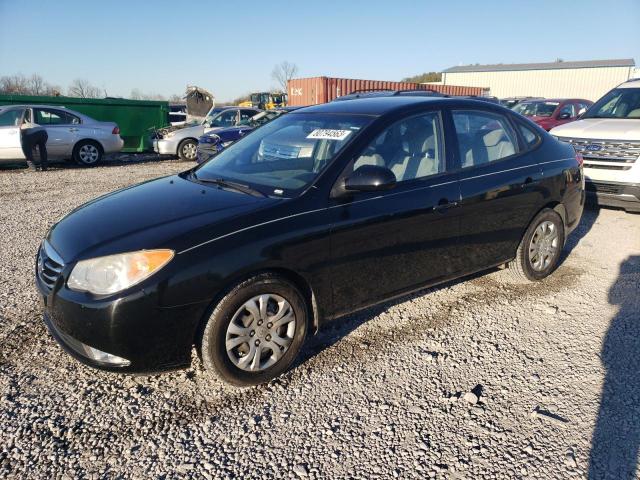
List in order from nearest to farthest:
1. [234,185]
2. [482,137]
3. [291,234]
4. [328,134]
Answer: [291,234]
[234,185]
[328,134]
[482,137]

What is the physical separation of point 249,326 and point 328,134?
5.02 feet

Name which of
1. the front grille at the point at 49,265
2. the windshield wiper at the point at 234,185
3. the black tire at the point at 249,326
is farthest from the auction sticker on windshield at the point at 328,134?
the front grille at the point at 49,265

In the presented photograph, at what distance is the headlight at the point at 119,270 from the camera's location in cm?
248

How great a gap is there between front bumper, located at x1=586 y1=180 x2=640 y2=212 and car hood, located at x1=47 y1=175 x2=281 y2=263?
5488 mm

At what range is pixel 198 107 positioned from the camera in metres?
20.3

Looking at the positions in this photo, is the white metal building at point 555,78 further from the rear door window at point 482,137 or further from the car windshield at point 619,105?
the rear door window at point 482,137

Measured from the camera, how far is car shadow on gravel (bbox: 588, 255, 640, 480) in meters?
2.28

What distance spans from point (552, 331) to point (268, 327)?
87.6 inches

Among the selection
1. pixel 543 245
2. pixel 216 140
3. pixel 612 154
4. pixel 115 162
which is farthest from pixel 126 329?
pixel 115 162

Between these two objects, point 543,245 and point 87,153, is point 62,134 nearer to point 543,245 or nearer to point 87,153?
point 87,153

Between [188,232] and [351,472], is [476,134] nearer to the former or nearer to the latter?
[188,232]

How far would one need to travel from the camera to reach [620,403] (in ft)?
8.94

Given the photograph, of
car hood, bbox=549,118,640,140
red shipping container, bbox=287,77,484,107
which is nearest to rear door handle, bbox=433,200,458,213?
car hood, bbox=549,118,640,140

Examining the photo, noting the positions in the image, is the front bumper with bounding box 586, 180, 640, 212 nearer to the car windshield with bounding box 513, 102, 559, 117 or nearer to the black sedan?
the black sedan
